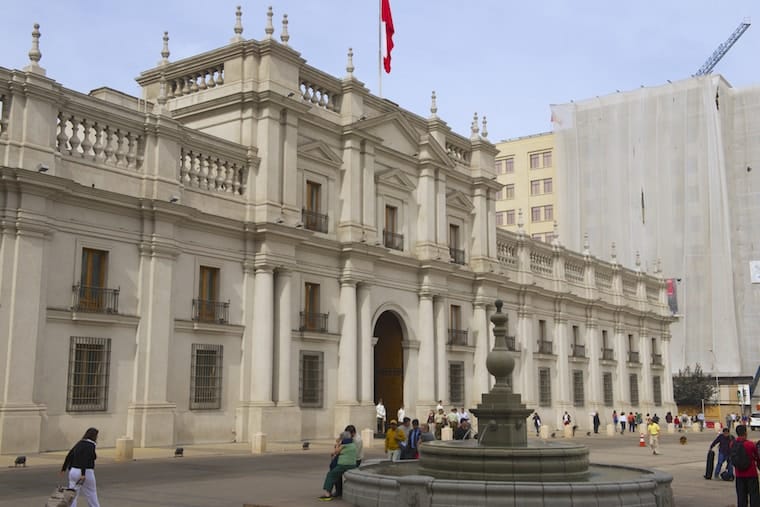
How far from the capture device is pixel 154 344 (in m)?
26.9

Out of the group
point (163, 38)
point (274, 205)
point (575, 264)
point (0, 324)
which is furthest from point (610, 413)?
point (0, 324)

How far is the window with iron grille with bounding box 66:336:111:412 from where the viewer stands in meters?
24.8

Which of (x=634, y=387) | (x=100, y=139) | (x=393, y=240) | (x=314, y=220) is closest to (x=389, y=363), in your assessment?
(x=393, y=240)

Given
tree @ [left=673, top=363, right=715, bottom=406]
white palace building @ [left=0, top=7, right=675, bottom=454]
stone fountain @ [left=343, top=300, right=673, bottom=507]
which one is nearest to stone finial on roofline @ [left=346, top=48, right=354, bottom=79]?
white palace building @ [left=0, top=7, right=675, bottom=454]

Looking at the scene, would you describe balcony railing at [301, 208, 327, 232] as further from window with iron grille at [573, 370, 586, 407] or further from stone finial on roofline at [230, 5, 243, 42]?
window with iron grille at [573, 370, 586, 407]

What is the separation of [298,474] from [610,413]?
37751 millimetres

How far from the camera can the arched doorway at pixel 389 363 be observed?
127 feet

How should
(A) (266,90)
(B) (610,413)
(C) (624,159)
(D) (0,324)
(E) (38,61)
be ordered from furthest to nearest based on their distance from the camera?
1. (C) (624,159)
2. (B) (610,413)
3. (A) (266,90)
4. (E) (38,61)
5. (D) (0,324)

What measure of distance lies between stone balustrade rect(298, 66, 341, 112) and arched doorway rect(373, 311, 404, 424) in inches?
385

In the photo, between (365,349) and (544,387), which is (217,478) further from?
(544,387)

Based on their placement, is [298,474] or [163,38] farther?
[163,38]

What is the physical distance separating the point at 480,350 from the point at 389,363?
18.0 feet

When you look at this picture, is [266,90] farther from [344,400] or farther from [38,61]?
[344,400]

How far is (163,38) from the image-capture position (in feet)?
110
